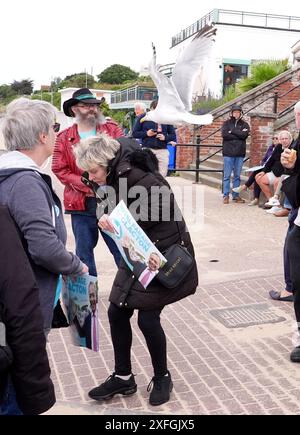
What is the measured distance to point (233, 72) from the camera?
31.5 metres

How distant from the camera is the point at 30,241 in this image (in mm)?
2223

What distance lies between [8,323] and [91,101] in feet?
9.08

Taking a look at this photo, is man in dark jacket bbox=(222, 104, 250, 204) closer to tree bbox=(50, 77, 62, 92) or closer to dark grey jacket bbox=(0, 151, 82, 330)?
dark grey jacket bbox=(0, 151, 82, 330)

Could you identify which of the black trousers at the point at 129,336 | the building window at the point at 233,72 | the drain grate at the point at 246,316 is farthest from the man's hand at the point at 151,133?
the building window at the point at 233,72

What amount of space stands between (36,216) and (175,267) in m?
1.06

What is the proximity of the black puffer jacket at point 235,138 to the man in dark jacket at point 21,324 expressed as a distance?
8.89 m

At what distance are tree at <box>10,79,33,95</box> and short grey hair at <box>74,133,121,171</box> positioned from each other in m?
88.4

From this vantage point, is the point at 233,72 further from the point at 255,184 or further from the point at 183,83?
the point at 183,83

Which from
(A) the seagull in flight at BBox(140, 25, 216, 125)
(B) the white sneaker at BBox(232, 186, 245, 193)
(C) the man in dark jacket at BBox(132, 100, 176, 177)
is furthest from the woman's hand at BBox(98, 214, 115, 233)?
(B) the white sneaker at BBox(232, 186, 245, 193)

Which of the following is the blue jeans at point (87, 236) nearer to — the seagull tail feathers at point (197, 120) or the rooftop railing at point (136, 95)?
the seagull tail feathers at point (197, 120)

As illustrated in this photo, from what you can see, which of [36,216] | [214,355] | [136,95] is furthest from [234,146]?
[136,95]

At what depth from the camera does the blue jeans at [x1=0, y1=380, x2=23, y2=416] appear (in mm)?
2137
